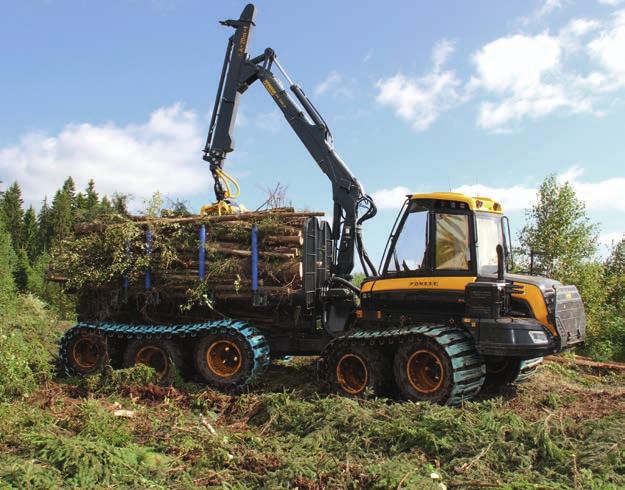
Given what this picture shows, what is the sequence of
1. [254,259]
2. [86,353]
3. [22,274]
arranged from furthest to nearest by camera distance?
[22,274] → [86,353] → [254,259]

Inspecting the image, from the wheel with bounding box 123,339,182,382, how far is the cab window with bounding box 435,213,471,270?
15.8 feet

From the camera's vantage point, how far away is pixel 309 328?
10227 mm

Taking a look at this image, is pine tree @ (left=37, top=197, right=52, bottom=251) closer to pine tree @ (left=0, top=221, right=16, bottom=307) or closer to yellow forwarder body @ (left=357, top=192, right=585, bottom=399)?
pine tree @ (left=0, top=221, right=16, bottom=307)

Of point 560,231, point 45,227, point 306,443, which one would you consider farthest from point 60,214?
point 306,443

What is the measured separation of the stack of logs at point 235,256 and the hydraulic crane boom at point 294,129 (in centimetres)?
100

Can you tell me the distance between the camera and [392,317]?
8.98 meters

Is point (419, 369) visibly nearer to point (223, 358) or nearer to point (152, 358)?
point (223, 358)

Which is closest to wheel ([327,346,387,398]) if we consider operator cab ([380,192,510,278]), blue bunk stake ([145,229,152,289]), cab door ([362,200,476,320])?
cab door ([362,200,476,320])

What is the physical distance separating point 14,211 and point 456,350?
74707 millimetres

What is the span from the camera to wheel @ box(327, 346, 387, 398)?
8494mm

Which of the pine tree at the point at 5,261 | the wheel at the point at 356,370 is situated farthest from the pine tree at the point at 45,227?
the wheel at the point at 356,370

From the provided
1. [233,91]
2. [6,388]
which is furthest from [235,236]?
[6,388]

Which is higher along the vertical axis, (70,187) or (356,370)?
(70,187)

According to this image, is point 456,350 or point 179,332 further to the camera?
point 179,332
